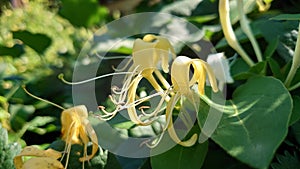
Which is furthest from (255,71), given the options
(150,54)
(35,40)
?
(35,40)

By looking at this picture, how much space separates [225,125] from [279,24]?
24 cm

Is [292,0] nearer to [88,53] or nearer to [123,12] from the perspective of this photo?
[88,53]

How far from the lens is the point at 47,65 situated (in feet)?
2.75

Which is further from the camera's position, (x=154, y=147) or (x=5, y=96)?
(x=5, y=96)

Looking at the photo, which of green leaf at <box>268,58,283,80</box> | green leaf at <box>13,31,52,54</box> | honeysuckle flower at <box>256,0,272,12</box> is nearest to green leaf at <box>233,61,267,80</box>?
green leaf at <box>268,58,283,80</box>

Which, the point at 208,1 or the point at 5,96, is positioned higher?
the point at 5,96

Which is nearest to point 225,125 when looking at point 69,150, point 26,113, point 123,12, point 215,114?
point 215,114

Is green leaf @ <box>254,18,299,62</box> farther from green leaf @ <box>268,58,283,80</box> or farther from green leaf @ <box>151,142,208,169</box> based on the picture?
→ green leaf @ <box>151,142,208,169</box>

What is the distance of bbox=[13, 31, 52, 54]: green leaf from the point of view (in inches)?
31.5

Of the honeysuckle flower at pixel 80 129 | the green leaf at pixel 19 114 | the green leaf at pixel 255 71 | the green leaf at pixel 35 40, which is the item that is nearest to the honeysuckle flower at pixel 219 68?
the green leaf at pixel 255 71

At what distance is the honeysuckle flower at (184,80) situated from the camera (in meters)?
0.39

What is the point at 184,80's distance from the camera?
398mm

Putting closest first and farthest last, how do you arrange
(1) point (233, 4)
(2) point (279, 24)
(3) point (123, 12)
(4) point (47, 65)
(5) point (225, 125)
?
(5) point (225, 125)
(2) point (279, 24)
(1) point (233, 4)
(4) point (47, 65)
(3) point (123, 12)

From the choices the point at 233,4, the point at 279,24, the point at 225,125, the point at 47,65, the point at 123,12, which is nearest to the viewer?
the point at 225,125
